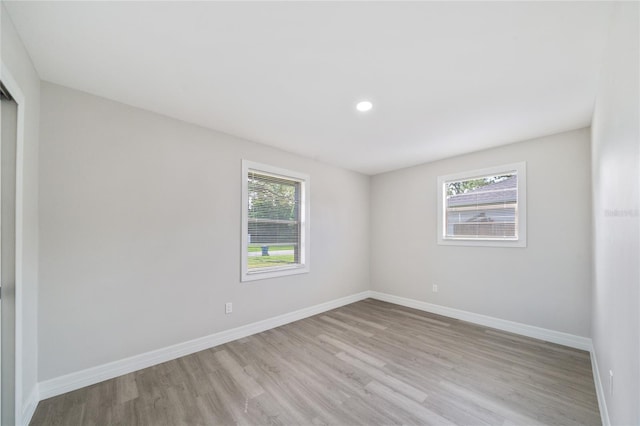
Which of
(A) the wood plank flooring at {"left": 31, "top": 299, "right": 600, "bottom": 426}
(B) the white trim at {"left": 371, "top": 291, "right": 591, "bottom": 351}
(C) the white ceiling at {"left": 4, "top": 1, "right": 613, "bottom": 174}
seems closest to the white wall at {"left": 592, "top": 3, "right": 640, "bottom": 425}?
(C) the white ceiling at {"left": 4, "top": 1, "right": 613, "bottom": 174}

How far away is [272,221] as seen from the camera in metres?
3.68

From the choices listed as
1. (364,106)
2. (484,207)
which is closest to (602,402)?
(484,207)

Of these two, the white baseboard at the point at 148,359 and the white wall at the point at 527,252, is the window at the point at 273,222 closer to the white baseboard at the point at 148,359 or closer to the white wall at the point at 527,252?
the white baseboard at the point at 148,359

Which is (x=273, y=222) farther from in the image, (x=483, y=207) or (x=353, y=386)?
(x=483, y=207)

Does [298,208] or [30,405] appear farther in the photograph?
[298,208]

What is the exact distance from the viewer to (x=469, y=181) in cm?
389

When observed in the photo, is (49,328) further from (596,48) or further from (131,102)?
(596,48)

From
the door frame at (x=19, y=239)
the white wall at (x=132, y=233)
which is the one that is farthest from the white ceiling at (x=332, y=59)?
the door frame at (x=19, y=239)

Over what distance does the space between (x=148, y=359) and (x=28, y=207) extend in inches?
65.9

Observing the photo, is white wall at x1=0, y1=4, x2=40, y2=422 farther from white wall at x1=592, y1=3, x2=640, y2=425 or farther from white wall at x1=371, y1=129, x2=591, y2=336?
white wall at x1=371, y1=129, x2=591, y2=336

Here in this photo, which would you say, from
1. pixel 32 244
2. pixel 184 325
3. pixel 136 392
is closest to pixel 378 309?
pixel 184 325

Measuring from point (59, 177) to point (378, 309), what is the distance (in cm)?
432

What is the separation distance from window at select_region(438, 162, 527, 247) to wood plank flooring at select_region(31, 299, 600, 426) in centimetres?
133

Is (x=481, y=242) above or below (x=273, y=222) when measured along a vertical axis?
below
